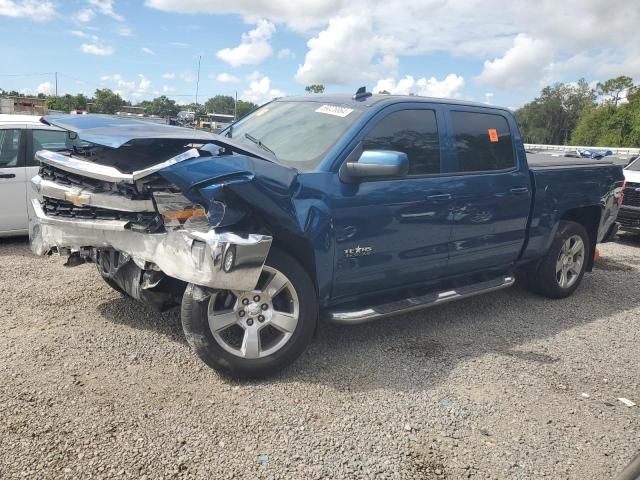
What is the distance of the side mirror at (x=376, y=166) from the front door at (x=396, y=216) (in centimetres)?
10

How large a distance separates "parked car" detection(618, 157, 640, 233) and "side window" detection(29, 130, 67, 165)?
9.12 metres

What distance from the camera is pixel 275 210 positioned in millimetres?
3250

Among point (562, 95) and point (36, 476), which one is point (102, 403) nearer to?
point (36, 476)

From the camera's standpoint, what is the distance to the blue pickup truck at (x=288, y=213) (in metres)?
3.16

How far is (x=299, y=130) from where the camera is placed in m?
4.15

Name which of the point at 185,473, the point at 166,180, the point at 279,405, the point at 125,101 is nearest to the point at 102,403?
the point at 185,473

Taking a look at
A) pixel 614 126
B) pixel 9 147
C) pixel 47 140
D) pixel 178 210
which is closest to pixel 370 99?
pixel 178 210

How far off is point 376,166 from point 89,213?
191cm

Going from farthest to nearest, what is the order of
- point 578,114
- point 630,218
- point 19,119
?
point 578,114, point 630,218, point 19,119

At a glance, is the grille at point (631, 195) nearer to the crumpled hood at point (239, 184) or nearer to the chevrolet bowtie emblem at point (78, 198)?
the crumpled hood at point (239, 184)

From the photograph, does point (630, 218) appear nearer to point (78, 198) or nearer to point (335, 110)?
point (335, 110)

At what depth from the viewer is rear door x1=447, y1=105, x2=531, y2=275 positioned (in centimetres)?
445

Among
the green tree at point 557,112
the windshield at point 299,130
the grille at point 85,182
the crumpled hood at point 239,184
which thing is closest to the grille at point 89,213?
the grille at point 85,182

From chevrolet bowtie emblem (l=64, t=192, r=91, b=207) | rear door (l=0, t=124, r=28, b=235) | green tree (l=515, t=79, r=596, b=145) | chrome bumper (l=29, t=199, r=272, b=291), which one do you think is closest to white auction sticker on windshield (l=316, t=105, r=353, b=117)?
chrome bumper (l=29, t=199, r=272, b=291)
